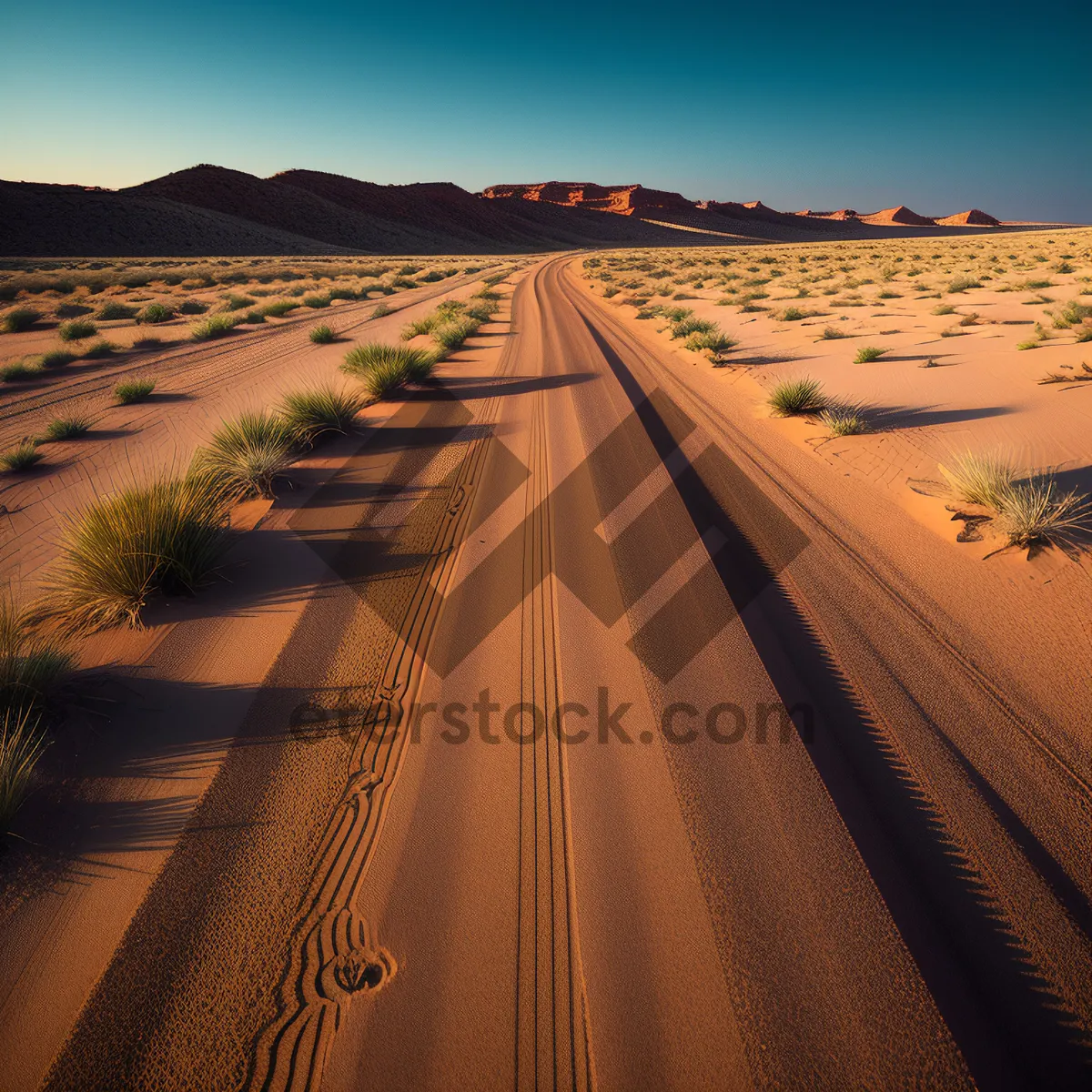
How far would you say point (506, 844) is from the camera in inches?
96.1

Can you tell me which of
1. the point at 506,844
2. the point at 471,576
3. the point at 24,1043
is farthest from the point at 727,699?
the point at 24,1043

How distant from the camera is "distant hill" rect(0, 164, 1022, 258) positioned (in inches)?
2111

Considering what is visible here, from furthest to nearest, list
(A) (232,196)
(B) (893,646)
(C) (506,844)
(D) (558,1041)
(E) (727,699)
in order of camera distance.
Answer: (A) (232,196) < (B) (893,646) < (E) (727,699) < (C) (506,844) < (D) (558,1041)

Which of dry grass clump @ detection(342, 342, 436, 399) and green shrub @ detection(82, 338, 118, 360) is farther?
green shrub @ detection(82, 338, 118, 360)

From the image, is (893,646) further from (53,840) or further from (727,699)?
(53,840)

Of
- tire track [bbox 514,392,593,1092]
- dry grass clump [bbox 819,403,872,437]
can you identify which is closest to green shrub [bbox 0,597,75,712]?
tire track [bbox 514,392,593,1092]

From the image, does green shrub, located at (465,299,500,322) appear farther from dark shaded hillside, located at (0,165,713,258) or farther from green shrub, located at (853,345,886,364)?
dark shaded hillside, located at (0,165,713,258)

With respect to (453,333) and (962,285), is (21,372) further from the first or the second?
(962,285)

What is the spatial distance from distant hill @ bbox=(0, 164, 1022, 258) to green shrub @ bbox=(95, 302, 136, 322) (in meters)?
42.9

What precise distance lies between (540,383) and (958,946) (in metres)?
9.62

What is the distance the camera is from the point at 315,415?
7414 millimetres

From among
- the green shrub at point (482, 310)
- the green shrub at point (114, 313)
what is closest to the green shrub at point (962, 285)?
the green shrub at point (482, 310)

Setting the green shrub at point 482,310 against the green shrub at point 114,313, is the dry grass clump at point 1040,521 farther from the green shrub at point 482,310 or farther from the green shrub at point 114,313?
the green shrub at point 114,313

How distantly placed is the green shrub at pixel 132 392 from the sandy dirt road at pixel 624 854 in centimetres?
811
